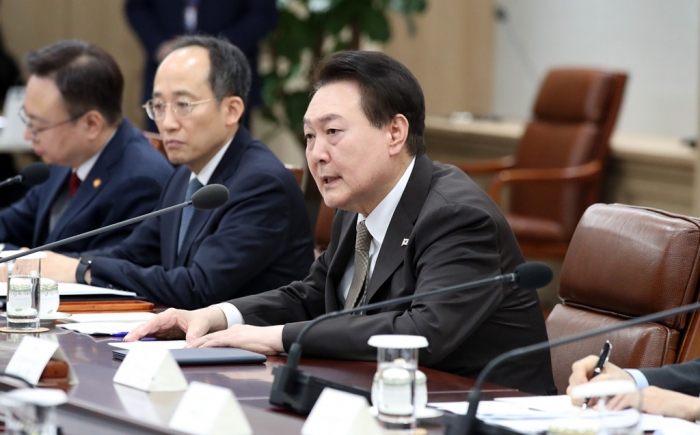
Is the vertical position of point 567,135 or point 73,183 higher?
point 73,183

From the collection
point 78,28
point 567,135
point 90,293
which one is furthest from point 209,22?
point 90,293

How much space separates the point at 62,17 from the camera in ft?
23.5

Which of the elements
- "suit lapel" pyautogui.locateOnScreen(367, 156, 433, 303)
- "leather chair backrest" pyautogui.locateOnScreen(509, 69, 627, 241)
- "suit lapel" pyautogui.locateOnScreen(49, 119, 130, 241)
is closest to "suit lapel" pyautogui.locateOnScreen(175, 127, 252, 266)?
"suit lapel" pyautogui.locateOnScreen(49, 119, 130, 241)

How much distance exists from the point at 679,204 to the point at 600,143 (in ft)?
1.65

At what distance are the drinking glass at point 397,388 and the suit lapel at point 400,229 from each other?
0.67 m

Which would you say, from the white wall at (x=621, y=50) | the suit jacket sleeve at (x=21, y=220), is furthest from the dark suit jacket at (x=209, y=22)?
the suit jacket sleeve at (x=21, y=220)

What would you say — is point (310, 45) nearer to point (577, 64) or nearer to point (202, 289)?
point (577, 64)

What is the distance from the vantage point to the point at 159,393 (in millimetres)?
1849

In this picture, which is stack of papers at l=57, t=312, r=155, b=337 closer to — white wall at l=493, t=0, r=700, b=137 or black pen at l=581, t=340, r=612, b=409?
black pen at l=581, t=340, r=612, b=409

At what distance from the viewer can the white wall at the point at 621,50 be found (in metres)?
6.11

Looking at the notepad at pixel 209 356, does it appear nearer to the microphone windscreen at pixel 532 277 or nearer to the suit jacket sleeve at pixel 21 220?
the microphone windscreen at pixel 532 277

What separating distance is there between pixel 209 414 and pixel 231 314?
3.22ft

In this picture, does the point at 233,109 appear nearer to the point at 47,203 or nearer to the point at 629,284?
the point at 47,203

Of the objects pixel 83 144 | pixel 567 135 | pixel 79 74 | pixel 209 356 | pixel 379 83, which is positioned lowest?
pixel 567 135
